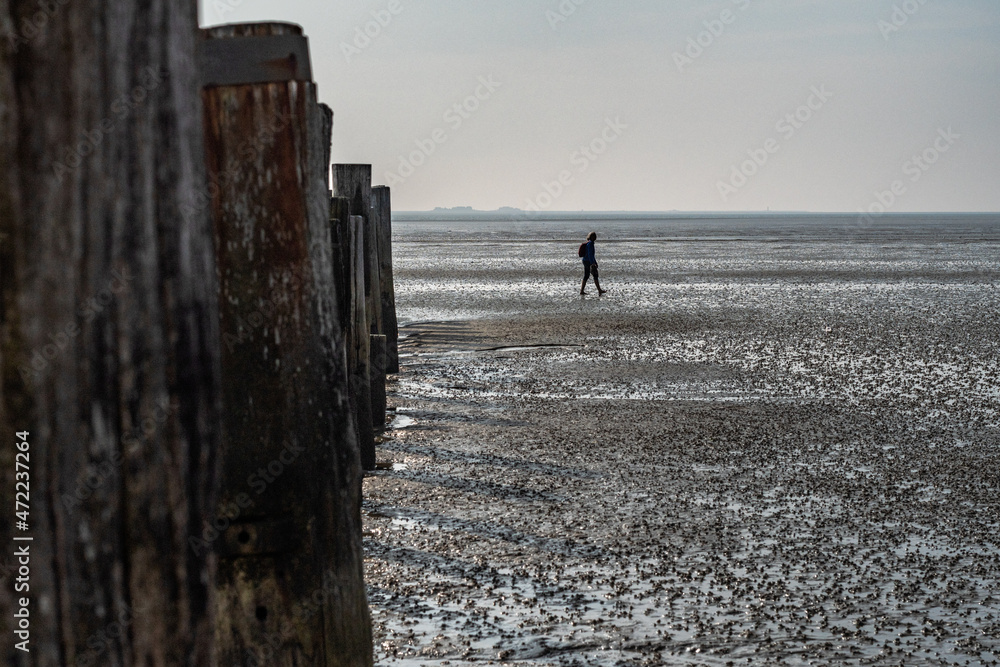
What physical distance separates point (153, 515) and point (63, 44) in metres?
0.49

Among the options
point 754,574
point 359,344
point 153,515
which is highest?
point 153,515

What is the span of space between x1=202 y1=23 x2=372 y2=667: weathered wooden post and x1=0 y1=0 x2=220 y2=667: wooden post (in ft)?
5.62

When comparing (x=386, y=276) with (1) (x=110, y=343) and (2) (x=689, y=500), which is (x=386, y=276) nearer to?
(2) (x=689, y=500)

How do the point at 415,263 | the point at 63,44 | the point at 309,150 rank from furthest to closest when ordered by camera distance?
1. the point at 415,263
2. the point at 309,150
3. the point at 63,44

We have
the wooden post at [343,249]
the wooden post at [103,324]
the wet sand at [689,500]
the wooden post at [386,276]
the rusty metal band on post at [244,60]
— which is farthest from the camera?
the wooden post at [386,276]

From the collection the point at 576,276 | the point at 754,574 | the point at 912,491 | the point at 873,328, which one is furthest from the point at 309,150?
the point at 576,276

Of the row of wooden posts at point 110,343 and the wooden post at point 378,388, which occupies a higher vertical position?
the row of wooden posts at point 110,343

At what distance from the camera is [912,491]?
294 inches

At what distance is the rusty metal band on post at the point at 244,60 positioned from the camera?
2.76 metres

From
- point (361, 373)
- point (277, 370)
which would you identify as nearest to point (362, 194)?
point (361, 373)

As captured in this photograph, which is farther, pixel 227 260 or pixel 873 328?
pixel 873 328

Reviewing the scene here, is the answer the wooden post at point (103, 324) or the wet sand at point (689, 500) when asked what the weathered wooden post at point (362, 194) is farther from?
the wooden post at point (103, 324)

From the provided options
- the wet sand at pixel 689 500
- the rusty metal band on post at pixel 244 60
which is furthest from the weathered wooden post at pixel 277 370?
the wet sand at pixel 689 500

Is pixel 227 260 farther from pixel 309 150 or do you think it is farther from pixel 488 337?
pixel 488 337
